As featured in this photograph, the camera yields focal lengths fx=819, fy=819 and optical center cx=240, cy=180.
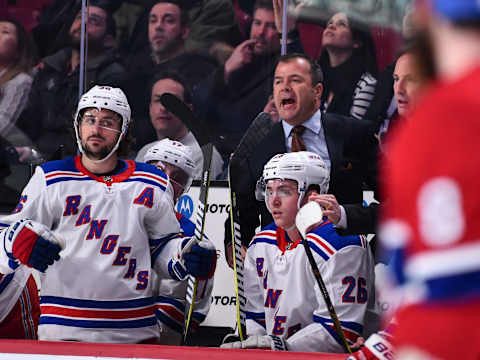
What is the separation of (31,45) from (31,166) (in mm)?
818

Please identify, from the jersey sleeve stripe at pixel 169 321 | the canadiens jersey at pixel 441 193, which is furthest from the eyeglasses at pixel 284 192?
the canadiens jersey at pixel 441 193

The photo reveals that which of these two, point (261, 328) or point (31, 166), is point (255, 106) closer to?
point (31, 166)

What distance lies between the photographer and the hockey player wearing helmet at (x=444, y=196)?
27.5 inches

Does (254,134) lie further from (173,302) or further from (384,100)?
(384,100)

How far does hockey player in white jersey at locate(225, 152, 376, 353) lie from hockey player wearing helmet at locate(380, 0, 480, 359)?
2175 millimetres

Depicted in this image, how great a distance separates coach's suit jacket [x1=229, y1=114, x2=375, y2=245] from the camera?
144 inches

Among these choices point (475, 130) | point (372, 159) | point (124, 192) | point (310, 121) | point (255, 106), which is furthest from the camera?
point (255, 106)

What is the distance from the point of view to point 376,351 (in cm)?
180

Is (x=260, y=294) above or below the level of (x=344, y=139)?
below

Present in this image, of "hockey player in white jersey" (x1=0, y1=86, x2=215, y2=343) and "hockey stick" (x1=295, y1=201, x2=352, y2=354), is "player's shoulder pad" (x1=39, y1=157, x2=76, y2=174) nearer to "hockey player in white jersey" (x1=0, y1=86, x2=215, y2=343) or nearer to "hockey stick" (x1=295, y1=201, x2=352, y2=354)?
"hockey player in white jersey" (x1=0, y1=86, x2=215, y2=343)

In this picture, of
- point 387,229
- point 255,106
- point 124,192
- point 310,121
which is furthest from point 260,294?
point 387,229

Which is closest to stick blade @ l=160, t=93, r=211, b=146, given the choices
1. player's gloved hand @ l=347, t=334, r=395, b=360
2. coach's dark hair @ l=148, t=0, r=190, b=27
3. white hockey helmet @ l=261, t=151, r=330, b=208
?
white hockey helmet @ l=261, t=151, r=330, b=208

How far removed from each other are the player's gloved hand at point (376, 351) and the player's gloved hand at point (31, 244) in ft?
4.26

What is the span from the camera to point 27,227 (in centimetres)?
279
